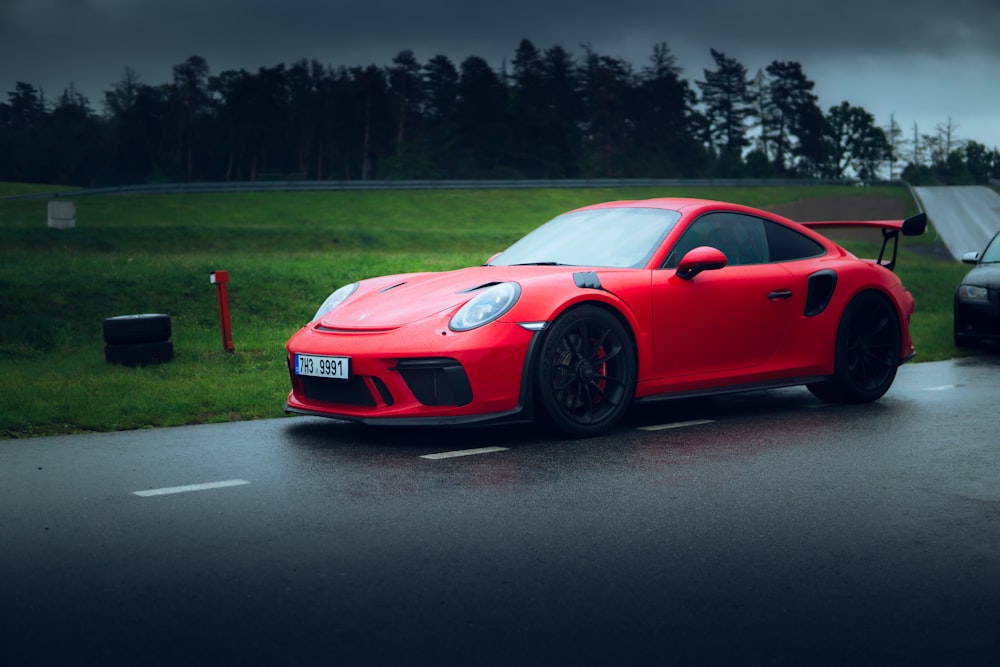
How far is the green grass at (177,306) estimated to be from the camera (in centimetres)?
781

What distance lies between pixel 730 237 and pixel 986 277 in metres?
5.68

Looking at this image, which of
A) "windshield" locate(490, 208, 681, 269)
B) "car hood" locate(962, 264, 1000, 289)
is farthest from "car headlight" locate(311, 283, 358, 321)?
"car hood" locate(962, 264, 1000, 289)

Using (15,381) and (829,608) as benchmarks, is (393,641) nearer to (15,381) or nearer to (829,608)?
(829,608)

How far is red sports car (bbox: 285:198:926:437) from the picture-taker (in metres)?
6.23

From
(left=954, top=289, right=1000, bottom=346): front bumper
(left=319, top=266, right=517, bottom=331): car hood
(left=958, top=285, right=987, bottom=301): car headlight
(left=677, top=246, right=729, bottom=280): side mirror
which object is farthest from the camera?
(left=958, top=285, right=987, bottom=301): car headlight

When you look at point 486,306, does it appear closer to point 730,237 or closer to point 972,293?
point 730,237

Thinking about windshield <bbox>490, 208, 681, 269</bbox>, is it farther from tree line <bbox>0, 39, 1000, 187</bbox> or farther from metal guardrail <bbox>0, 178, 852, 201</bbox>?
tree line <bbox>0, 39, 1000, 187</bbox>

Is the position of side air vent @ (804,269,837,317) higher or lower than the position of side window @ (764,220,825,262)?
lower

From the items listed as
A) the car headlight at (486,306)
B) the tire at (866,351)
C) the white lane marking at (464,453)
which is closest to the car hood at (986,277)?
the tire at (866,351)

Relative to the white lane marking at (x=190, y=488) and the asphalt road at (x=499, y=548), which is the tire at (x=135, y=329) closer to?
the asphalt road at (x=499, y=548)

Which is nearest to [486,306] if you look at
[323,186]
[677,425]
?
[677,425]

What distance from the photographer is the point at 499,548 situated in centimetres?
421

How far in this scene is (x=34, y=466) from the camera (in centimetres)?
573

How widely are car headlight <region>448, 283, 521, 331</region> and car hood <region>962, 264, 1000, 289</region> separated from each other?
24.0 feet
